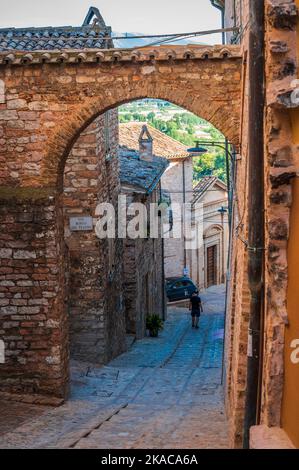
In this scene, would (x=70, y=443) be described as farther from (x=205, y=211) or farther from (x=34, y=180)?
(x=205, y=211)

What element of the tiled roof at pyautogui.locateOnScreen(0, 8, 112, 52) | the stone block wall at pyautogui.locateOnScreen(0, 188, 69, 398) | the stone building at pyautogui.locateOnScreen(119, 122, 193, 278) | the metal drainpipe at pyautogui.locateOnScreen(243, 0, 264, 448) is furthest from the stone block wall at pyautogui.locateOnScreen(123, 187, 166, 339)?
the metal drainpipe at pyautogui.locateOnScreen(243, 0, 264, 448)

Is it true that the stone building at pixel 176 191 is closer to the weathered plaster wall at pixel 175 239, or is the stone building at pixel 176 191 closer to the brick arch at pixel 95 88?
the weathered plaster wall at pixel 175 239

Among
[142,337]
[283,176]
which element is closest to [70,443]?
[283,176]

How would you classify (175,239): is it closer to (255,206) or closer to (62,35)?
(62,35)

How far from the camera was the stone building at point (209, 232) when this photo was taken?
114 feet

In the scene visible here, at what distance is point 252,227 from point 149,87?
3.94 m

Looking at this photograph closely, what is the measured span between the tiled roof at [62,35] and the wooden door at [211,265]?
22.7 meters

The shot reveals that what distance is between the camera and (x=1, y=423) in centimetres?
977

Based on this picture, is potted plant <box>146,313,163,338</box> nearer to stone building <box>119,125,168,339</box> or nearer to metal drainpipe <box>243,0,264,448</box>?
stone building <box>119,125,168,339</box>

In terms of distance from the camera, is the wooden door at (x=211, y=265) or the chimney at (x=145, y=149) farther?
the wooden door at (x=211, y=265)

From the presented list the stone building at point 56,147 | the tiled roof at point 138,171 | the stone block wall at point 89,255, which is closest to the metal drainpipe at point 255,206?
the stone building at point 56,147

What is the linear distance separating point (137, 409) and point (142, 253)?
346 inches

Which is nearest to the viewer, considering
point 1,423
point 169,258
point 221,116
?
point 1,423

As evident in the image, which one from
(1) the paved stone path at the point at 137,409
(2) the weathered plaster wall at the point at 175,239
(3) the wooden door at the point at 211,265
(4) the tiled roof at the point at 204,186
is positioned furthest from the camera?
Result: (3) the wooden door at the point at 211,265
